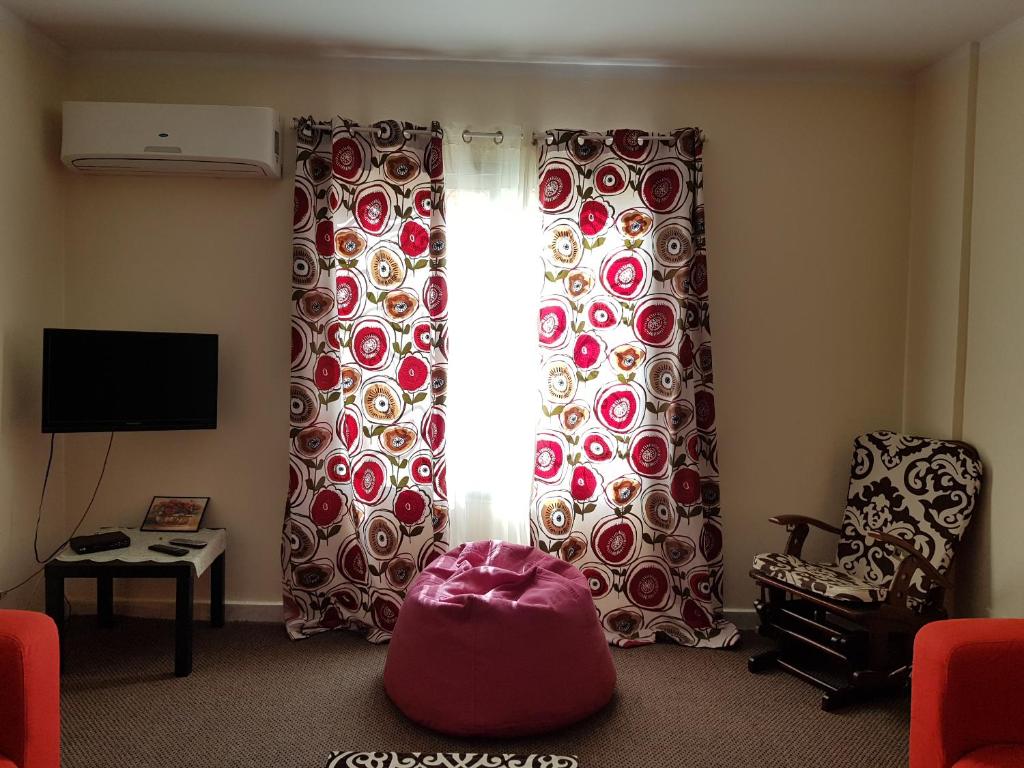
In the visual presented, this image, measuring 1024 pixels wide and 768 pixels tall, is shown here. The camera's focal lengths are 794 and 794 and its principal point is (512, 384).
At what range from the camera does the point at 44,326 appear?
3.66 m

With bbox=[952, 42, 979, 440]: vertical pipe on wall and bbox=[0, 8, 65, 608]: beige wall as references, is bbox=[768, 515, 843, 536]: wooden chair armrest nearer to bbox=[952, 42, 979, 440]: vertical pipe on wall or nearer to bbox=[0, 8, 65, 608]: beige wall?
bbox=[952, 42, 979, 440]: vertical pipe on wall

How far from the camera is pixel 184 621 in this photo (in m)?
3.24

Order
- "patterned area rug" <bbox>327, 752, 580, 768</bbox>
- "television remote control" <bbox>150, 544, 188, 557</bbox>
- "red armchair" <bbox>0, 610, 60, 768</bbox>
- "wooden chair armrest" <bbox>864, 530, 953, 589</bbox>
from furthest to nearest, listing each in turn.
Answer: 1. "television remote control" <bbox>150, 544, 188, 557</bbox>
2. "wooden chair armrest" <bbox>864, 530, 953, 589</bbox>
3. "patterned area rug" <bbox>327, 752, 580, 768</bbox>
4. "red armchair" <bbox>0, 610, 60, 768</bbox>

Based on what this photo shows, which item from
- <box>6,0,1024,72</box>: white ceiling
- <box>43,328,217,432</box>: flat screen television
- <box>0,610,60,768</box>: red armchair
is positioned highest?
<box>6,0,1024,72</box>: white ceiling

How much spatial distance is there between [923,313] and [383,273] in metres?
2.57

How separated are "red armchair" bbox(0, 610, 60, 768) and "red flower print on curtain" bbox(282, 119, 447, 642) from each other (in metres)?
1.62

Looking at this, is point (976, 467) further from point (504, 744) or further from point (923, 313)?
point (504, 744)

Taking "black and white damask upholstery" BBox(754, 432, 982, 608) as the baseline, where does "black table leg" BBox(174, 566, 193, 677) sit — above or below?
below

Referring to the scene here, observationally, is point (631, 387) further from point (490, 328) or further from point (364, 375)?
point (364, 375)

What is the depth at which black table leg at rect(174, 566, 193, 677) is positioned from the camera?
3230 mm

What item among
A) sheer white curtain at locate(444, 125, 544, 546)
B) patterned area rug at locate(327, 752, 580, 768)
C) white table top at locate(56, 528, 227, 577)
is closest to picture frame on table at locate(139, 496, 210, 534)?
white table top at locate(56, 528, 227, 577)

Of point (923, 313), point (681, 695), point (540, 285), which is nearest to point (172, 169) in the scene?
point (540, 285)

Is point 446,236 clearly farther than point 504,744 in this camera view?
Yes

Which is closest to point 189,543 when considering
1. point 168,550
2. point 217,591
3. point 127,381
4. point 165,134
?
point 168,550
